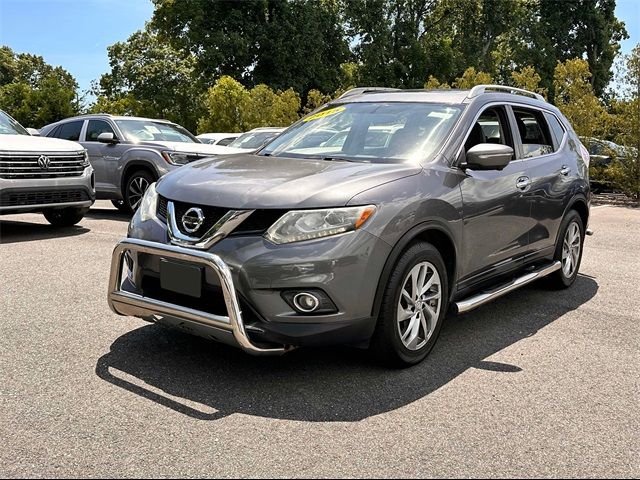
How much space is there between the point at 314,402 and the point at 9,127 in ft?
25.4

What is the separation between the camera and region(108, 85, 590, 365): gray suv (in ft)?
11.2

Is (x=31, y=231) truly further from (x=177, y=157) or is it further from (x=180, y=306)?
(x=180, y=306)

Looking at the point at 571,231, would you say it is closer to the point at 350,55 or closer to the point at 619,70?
the point at 619,70

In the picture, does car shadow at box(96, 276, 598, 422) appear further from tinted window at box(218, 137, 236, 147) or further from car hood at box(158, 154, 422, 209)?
tinted window at box(218, 137, 236, 147)

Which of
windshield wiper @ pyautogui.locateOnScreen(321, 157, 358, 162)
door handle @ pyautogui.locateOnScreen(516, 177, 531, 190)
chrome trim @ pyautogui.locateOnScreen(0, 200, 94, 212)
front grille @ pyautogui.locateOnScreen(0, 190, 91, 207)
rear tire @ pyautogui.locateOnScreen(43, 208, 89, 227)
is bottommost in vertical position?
rear tire @ pyautogui.locateOnScreen(43, 208, 89, 227)

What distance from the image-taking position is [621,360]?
14.1 feet

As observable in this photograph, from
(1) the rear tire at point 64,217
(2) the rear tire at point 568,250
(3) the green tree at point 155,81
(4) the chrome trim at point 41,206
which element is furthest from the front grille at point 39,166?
(3) the green tree at point 155,81

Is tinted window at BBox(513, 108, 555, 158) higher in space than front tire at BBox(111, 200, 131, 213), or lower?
higher

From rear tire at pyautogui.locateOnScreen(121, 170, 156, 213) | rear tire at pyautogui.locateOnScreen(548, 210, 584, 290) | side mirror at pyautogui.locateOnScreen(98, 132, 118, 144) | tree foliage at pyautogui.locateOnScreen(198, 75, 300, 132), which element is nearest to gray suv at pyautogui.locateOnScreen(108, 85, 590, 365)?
rear tire at pyautogui.locateOnScreen(548, 210, 584, 290)

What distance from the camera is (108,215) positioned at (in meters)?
11.3

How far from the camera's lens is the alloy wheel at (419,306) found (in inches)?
151

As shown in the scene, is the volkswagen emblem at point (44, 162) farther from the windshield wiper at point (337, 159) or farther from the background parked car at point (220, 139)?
the background parked car at point (220, 139)

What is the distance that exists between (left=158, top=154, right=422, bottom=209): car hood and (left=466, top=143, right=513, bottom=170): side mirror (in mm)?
448

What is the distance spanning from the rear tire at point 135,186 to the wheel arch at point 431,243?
23.5 feet
